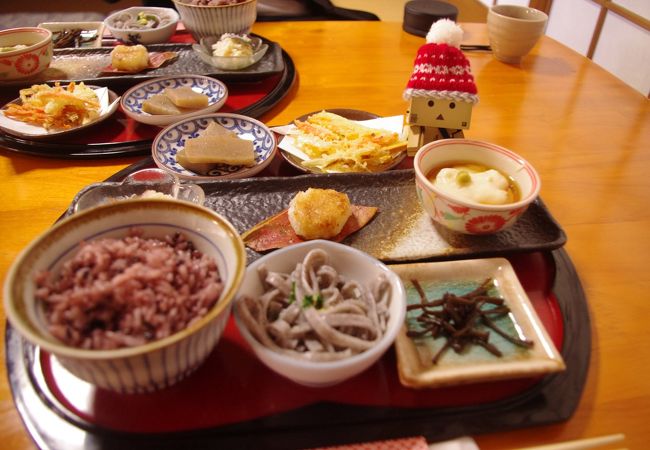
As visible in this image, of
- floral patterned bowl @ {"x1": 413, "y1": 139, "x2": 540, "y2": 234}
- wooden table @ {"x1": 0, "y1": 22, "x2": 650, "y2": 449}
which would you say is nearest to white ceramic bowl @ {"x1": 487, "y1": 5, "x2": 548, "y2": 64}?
wooden table @ {"x1": 0, "y1": 22, "x2": 650, "y2": 449}

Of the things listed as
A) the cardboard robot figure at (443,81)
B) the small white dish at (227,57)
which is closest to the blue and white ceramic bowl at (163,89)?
the small white dish at (227,57)

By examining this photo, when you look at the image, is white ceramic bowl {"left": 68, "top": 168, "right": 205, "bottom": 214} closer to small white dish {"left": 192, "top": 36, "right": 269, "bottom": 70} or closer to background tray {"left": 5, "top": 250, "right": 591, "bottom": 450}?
background tray {"left": 5, "top": 250, "right": 591, "bottom": 450}

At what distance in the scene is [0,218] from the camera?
164cm

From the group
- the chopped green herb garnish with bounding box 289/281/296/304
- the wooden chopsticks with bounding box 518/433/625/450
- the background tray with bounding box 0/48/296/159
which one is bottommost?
the wooden chopsticks with bounding box 518/433/625/450

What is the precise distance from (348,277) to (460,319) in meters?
0.31

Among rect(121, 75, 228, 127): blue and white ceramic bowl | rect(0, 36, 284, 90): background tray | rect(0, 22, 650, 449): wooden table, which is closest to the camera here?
rect(0, 22, 650, 449): wooden table

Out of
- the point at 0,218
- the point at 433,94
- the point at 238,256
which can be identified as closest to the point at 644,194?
the point at 433,94

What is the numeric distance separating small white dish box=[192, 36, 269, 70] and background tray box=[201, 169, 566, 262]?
109 cm

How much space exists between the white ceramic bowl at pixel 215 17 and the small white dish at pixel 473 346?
2121mm

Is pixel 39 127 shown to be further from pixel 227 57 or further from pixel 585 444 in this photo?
pixel 585 444

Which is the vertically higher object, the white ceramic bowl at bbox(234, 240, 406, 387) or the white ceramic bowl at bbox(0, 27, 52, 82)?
the white ceramic bowl at bbox(0, 27, 52, 82)

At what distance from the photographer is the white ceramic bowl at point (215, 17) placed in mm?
2705

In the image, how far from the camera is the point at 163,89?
233cm

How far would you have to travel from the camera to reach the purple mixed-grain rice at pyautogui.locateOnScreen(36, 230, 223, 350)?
91 cm
